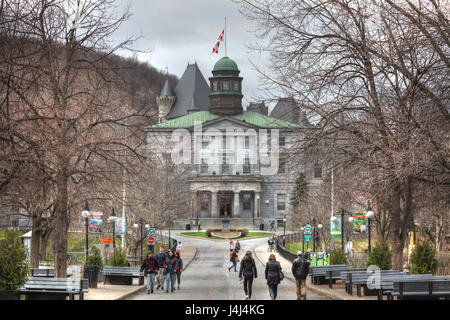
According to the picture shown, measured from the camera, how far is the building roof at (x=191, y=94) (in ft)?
445

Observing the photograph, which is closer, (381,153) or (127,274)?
(381,153)

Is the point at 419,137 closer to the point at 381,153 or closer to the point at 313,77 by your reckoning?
the point at 381,153

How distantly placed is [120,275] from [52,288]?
913 cm

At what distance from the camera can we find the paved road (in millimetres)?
25234

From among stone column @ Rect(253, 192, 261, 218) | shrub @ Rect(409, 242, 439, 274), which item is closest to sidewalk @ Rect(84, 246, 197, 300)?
shrub @ Rect(409, 242, 439, 274)

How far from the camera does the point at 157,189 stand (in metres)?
50.4

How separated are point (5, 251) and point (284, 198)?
93.1 meters

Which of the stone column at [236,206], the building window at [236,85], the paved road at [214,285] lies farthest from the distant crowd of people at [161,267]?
the building window at [236,85]

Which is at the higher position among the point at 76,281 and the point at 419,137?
the point at 419,137

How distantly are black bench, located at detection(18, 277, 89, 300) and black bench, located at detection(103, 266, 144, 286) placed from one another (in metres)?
8.42

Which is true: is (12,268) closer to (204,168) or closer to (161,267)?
(161,267)

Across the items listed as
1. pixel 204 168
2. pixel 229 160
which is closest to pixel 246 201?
pixel 229 160

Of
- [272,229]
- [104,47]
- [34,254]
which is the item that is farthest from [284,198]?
[104,47]

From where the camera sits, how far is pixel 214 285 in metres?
32.3
